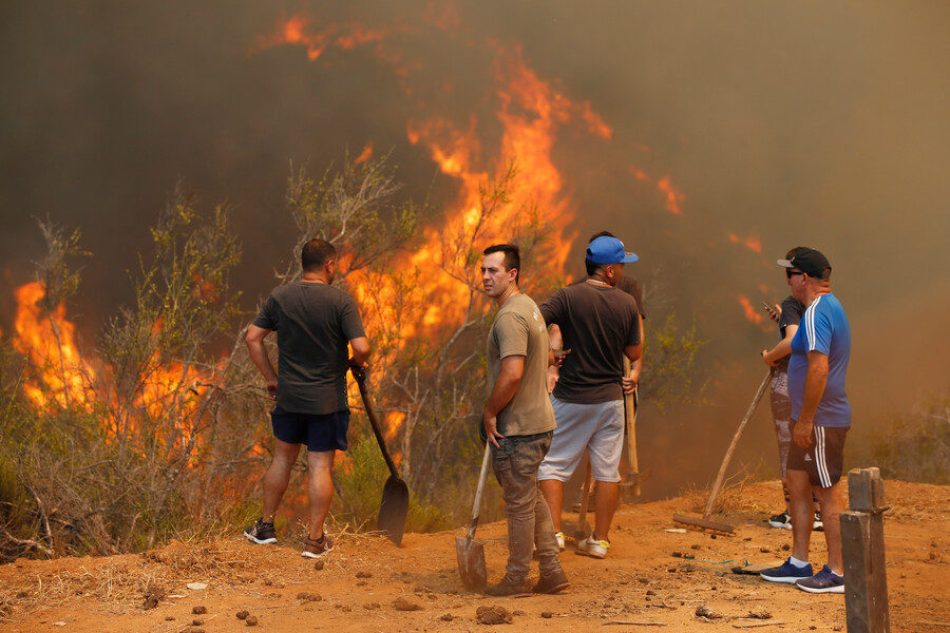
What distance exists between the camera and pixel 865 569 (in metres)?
4.11

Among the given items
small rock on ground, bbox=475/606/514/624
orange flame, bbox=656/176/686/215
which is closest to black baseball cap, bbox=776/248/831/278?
small rock on ground, bbox=475/606/514/624

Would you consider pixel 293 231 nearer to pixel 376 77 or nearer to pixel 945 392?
pixel 376 77

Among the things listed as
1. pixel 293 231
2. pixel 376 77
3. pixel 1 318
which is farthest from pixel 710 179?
pixel 1 318

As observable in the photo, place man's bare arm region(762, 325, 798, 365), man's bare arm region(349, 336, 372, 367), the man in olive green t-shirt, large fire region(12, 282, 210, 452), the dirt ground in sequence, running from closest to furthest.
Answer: the dirt ground < the man in olive green t-shirt < man's bare arm region(349, 336, 372, 367) < man's bare arm region(762, 325, 798, 365) < large fire region(12, 282, 210, 452)

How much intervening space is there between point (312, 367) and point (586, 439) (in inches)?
78.9

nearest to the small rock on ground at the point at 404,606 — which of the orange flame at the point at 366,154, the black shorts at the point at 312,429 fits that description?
the black shorts at the point at 312,429

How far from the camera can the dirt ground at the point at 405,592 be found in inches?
209

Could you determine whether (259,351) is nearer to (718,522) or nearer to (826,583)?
(826,583)

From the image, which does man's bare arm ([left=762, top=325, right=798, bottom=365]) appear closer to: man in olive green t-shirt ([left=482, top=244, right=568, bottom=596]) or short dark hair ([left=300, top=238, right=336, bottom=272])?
man in olive green t-shirt ([left=482, top=244, right=568, bottom=596])

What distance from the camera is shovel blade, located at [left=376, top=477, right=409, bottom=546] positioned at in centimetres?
760

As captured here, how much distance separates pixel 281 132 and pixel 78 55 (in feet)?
10.2

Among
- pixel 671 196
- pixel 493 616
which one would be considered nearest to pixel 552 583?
pixel 493 616

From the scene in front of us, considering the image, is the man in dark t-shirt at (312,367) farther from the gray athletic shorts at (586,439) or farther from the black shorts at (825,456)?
the black shorts at (825,456)

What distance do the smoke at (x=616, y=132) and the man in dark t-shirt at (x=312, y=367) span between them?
A: 721 centimetres
